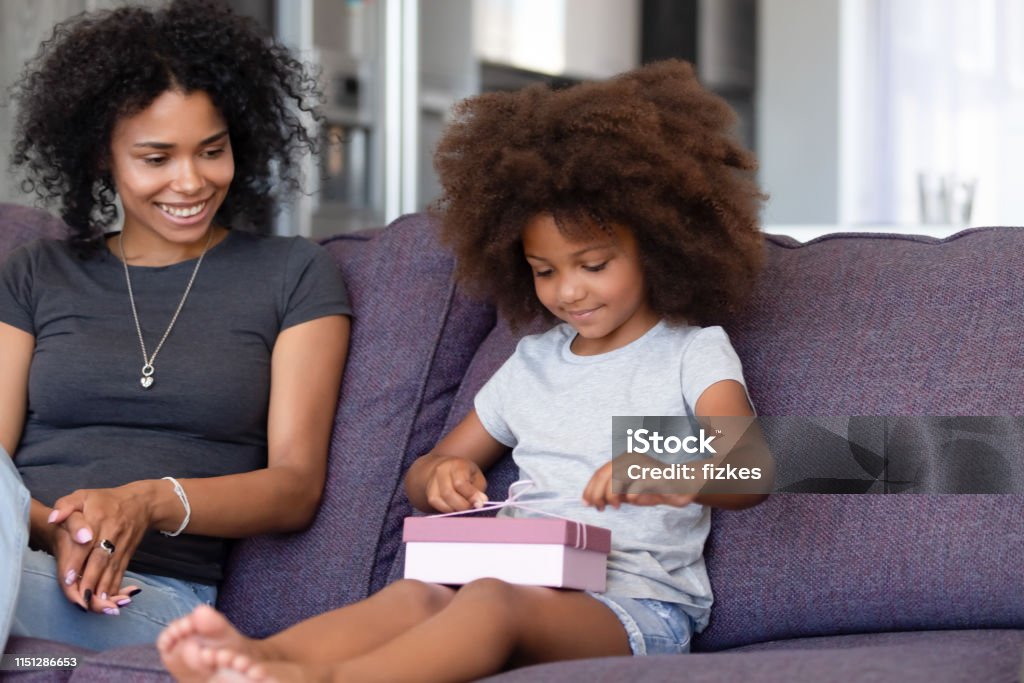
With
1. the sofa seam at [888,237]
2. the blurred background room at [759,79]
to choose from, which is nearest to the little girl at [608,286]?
the sofa seam at [888,237]

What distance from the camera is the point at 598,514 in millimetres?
1658

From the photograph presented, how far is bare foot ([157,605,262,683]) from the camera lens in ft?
3.83

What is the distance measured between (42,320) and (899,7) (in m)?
3.45

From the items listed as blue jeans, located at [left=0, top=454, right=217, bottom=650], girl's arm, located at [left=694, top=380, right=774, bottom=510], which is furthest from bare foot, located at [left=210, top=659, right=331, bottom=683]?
girl's arm, located at [left=694, top=380, right=774, bottom=510]

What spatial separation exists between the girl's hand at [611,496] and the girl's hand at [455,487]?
230 mm

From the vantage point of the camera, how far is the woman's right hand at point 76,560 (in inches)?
63.2

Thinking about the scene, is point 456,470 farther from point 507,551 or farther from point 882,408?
point 882,408

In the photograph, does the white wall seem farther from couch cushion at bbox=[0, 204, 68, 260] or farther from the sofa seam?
couch cushion at bbox=[0, 204, 68, 260]

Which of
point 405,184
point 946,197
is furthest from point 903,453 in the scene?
point 405,184

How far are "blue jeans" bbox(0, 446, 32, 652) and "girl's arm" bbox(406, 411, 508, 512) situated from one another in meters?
0.49

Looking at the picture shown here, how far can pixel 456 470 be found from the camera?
1700 mm

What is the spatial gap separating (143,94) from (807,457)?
3.65 ft

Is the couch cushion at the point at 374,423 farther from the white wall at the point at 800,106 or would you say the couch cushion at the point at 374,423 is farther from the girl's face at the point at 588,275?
the white wall at the point at 800,106

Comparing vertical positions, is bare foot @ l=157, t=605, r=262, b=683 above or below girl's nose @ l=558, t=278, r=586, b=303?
below
